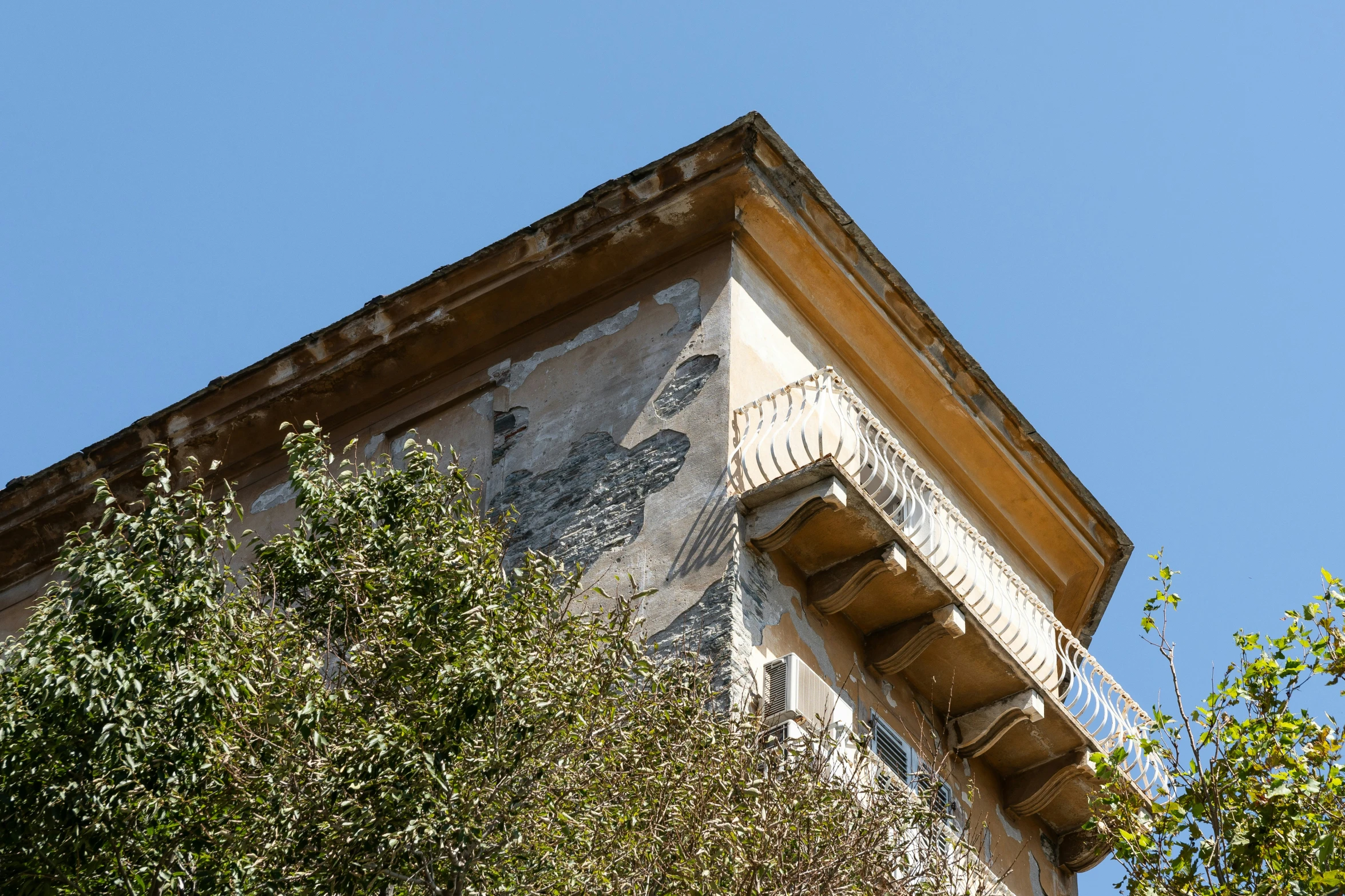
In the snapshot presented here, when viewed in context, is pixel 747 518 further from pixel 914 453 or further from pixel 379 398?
pixel 379 398

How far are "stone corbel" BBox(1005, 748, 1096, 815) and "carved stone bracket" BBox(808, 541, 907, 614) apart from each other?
2.18m

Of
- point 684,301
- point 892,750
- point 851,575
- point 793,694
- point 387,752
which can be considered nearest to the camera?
point 387,752

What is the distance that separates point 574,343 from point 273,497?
9.05 feet

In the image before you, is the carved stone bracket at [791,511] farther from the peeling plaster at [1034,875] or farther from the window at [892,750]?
the peeling plaster at [1034,875]

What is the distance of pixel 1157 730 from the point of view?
9773 millimetres

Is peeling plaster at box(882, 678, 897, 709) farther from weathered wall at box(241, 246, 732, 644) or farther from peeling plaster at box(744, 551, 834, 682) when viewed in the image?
weathered wall at box(241, 246, 732, 644)

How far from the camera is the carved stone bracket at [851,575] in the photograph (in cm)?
1192

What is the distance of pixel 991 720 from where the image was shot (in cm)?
1262

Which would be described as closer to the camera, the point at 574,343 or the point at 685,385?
the point at 685,385

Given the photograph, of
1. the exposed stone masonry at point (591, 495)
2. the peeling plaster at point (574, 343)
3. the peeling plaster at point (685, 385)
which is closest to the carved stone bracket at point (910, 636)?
the exposed stone masonry at point (591, 495)

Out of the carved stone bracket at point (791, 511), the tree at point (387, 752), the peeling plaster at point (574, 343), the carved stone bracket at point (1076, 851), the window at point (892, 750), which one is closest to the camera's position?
the tree at point (387, 752)

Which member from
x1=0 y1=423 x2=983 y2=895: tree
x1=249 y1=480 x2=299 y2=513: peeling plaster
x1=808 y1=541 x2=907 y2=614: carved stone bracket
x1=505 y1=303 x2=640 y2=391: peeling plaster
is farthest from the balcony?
x1=249 y1=480 x2=299 y2=513: peeling plaster

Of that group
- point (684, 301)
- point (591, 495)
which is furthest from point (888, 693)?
point (684, 301)

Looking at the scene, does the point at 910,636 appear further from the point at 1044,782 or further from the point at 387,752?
the point at 387,752
